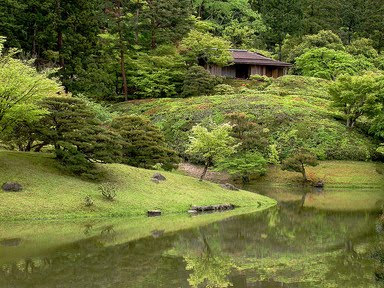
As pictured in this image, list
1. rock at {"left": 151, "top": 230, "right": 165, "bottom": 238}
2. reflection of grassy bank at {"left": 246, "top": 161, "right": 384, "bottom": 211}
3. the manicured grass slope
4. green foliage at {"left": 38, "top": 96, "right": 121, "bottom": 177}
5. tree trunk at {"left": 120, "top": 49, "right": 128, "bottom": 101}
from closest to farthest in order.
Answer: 1. rock at {"left": 151, "top": 230, "right": 165, "bottom": 238}
2. the manicured grass slope
3. green foliage at {"left": 38, "top": 96, "right": 121, "bottom": 177}
4. reflection of grassy bank at {"left": 246, "top": 161, "right": 384, "bottom": 211}
5. tree trunk at {"left": 120, "top": 49, "right": 128, "bottom": 101}

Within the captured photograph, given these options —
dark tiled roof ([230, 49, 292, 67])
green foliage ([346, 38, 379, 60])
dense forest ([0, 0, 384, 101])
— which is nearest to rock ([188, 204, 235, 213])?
dense forest ([0, 0, 384, 101])

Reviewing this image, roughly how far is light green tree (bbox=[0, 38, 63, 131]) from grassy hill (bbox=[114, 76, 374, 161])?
2096cm

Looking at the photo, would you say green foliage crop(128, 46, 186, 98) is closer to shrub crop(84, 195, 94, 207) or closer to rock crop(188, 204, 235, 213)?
rock crop(188, 204, 235, 213)

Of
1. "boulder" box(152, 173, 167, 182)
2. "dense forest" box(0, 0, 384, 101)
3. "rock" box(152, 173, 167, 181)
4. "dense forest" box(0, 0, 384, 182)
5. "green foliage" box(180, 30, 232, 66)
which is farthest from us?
"green foliage" box(180, 30, 232, 66)

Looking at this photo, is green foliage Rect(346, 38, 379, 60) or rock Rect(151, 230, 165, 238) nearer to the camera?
rock Rect(151, 230, 165, 238)

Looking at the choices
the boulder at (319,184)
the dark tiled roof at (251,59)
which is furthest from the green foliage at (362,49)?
the boulder at (319,184)

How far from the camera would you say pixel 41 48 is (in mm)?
45094

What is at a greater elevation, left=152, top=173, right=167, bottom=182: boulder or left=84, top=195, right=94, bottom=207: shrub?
left=84, top=195, right=94, bottom=207: shrub

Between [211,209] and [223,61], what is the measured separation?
1238 inches

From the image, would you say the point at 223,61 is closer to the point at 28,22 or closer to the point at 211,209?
the point at 28,22

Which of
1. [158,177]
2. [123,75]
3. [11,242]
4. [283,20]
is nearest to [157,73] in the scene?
[123,75]

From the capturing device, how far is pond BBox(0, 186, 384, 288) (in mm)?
14562

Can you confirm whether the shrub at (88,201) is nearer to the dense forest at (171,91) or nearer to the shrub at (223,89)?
the dense forest at (171,91)

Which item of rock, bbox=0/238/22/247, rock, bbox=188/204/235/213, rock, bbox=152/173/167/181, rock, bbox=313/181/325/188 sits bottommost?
rock, bbox=313/181/325/188
